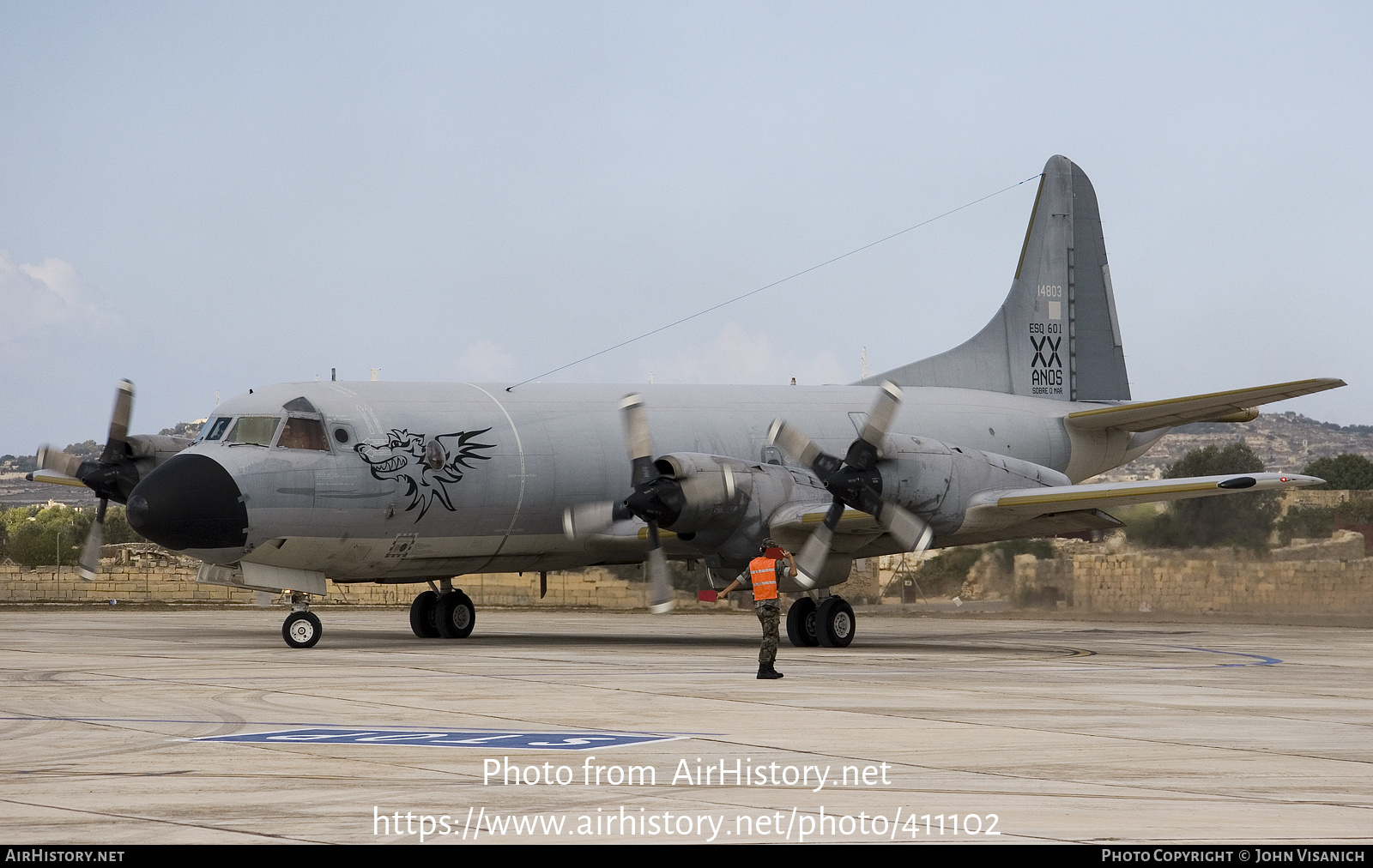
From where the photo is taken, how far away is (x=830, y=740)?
10.8 metres

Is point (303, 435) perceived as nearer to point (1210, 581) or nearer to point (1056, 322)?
point (1056, 322)

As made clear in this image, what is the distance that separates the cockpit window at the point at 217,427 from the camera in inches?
825

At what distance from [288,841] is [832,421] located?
19328 mm

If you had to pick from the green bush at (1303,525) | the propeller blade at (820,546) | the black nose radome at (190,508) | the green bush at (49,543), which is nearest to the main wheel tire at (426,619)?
the black nose radome at (190,508)

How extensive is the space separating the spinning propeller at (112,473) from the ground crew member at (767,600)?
12.1m

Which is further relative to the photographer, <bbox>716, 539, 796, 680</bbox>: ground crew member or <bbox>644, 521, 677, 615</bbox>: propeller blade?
<bbox>644, 521, 677, 615</bbox>: propeller blade

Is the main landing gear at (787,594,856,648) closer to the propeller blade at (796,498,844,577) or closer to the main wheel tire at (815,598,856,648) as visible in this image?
the main wheel tire at (815,598,856,648)

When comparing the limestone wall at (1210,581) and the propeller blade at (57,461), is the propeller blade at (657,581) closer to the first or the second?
the propeller blade at (57,461)

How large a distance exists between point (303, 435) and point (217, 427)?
4.08ft

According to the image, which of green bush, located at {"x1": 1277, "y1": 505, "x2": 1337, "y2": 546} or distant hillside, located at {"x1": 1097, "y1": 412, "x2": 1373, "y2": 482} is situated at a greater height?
distant hillside, located at {"x1": 1097, "y1": 412, "x2": 1373, "y2": 482}

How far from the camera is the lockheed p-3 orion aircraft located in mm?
20312

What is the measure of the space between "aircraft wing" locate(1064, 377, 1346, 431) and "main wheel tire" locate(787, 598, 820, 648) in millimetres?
7401

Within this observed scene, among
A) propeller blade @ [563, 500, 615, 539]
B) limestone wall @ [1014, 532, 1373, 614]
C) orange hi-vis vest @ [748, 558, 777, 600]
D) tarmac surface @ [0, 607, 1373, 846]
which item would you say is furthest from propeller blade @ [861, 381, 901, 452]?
limestone wall @ [1014, 532, 1373, 614]

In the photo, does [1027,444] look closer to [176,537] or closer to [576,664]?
[576,664]
